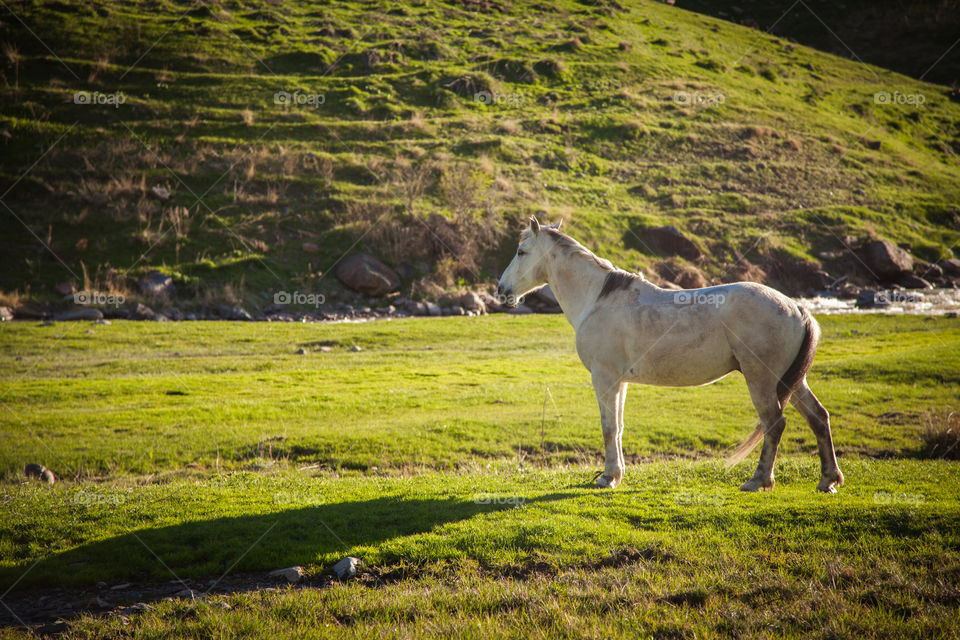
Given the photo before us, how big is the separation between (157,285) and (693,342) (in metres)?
30.6

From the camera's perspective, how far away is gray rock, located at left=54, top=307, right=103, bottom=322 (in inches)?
1112

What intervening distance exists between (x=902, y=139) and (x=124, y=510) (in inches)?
3291

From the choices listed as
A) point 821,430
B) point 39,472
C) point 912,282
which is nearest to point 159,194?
point 39,472

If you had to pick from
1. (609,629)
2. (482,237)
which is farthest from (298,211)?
(609,629)

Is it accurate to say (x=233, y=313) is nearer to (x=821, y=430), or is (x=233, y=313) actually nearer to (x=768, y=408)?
(x=768, y=408)

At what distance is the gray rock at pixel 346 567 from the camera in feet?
22.4

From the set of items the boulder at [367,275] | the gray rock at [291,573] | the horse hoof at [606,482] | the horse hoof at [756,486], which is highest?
the horse hoof at [756,486]

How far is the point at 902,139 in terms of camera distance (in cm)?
6844

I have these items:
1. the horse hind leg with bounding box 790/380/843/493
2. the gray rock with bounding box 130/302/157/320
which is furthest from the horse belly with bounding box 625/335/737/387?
the gray rock with bounding box 130/302/157/320

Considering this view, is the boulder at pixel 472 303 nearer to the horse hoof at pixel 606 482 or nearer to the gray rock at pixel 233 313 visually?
the gray rock at pixel 233 313

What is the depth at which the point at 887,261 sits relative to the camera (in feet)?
141

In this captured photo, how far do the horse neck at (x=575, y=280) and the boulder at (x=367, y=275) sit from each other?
2597 cm

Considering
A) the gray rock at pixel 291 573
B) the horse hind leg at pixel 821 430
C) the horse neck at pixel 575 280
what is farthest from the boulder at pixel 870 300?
the gray rock at pixel 291 573

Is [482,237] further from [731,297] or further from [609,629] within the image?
[609,629]
